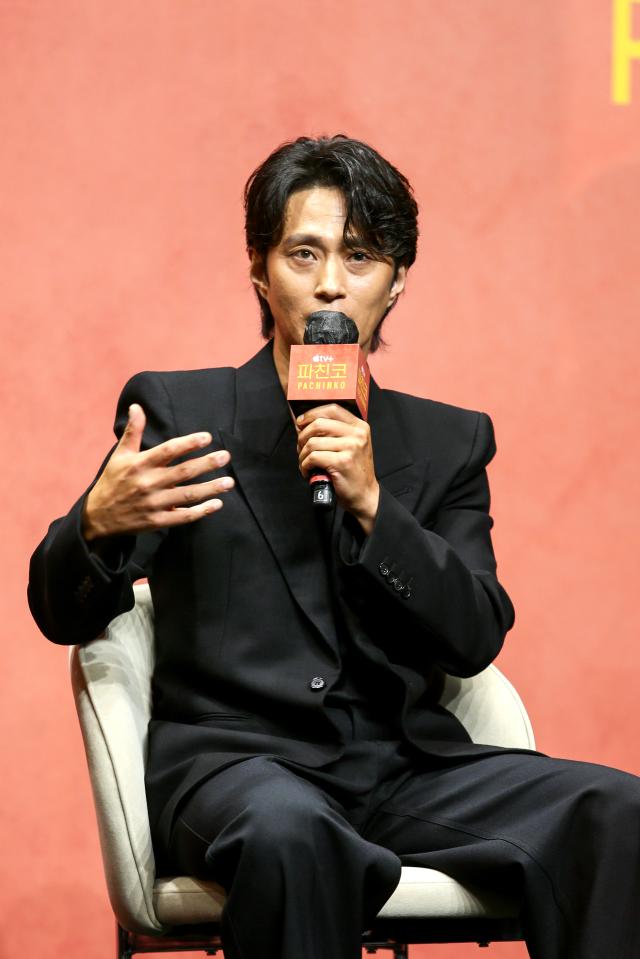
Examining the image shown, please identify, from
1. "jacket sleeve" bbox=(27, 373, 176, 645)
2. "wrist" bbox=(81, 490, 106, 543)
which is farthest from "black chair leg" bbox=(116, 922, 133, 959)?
"wrist" bbox=(81, 490, 106, 543)

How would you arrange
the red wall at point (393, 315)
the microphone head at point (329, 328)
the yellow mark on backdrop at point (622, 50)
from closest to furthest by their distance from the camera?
1. the microphone head at point (329, 328)
2. the red wall at point (393, 315)
3. the yellow mark on backdrop at point (622, 50)

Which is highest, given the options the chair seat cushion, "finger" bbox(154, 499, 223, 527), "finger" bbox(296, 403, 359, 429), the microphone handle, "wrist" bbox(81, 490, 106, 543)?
"finger" bbox(296, 403, 359, 429)

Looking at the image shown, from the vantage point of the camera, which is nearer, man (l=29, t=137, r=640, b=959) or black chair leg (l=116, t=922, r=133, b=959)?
man (l=29, t=137, r=640, b=959)

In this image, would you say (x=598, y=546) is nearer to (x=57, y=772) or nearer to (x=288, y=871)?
(x=57, y=772)

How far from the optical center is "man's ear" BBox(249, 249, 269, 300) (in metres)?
2.25

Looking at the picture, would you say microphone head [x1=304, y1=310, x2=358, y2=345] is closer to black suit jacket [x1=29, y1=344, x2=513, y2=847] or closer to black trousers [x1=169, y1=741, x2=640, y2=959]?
black suit jacket [x1=29, y1=344, x2=513, y2=847]

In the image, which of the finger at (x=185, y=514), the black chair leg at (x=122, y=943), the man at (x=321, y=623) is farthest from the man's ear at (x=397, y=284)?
the black chair leg at (x=122, y=943)

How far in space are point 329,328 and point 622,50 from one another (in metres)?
1.32

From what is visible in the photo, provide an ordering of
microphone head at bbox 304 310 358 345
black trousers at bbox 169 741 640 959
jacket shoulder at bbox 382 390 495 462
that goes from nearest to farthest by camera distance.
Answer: black trousers at bbox 169 741 640 959 → microphone head at bbox 304 310 358 345 → jacket shoulder at bbox 382 390 495 462

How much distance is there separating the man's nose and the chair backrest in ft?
1.72

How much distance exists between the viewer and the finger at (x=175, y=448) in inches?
67.7

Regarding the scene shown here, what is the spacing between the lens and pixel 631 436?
300 centimetres

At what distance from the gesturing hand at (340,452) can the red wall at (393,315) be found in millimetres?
1081

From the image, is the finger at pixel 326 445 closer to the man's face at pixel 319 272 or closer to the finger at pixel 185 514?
the finger at pixel 185 514
